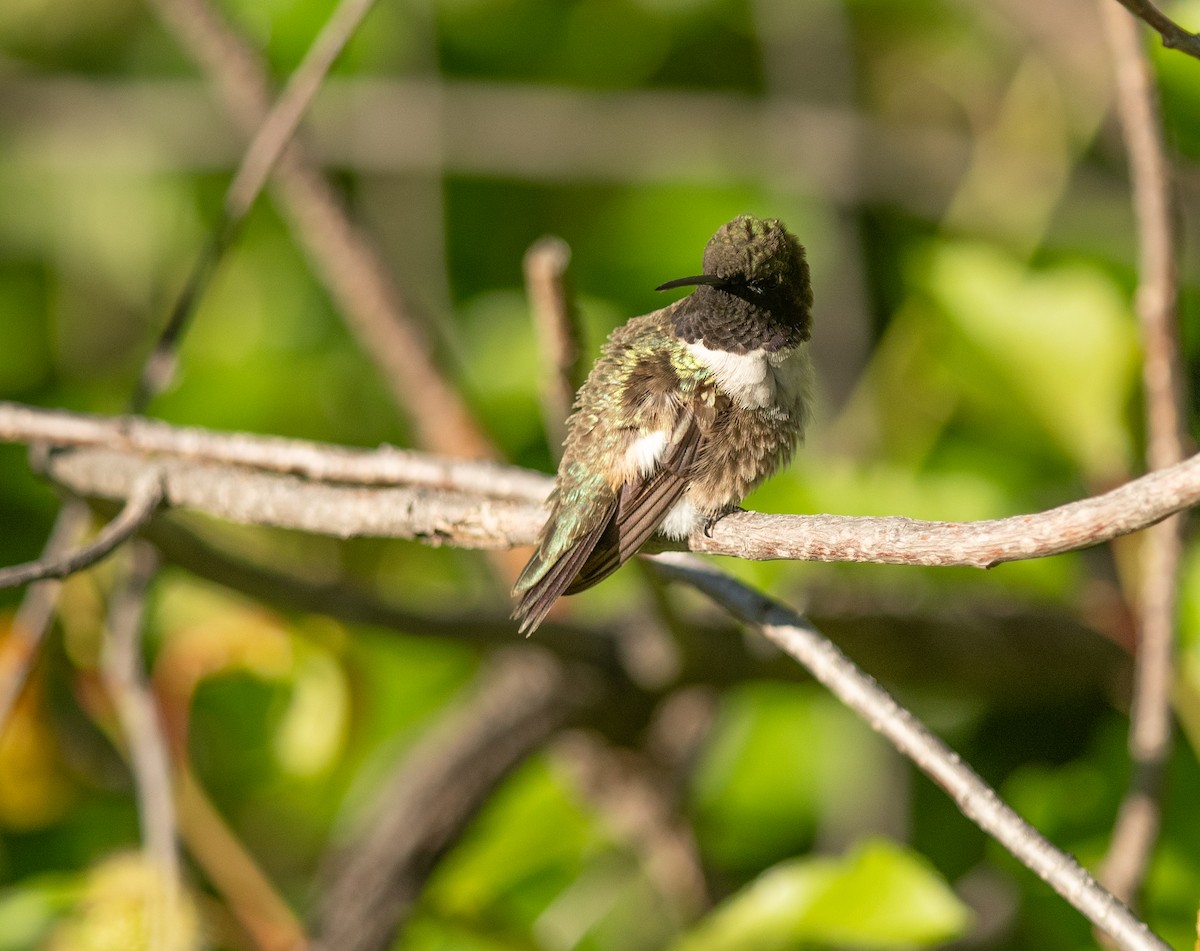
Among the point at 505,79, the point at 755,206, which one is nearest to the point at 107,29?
the point at 505,79

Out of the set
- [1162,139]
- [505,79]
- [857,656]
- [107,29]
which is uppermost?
[107,29]

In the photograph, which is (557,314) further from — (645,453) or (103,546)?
(103,546)

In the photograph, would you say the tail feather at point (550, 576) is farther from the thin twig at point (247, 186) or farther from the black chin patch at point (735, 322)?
the thin twig at point (247, 186)

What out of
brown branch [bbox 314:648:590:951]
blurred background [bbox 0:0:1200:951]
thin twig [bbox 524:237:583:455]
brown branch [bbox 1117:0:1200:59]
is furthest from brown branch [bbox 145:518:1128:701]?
brown branch [bbox 1117:0:1200:59]

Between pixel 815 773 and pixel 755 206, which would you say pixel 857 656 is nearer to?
pixel 815 773

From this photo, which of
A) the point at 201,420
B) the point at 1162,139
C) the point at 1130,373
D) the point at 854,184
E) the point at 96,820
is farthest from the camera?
the point at 854,184

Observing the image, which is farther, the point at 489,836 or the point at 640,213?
the point at 640,213
